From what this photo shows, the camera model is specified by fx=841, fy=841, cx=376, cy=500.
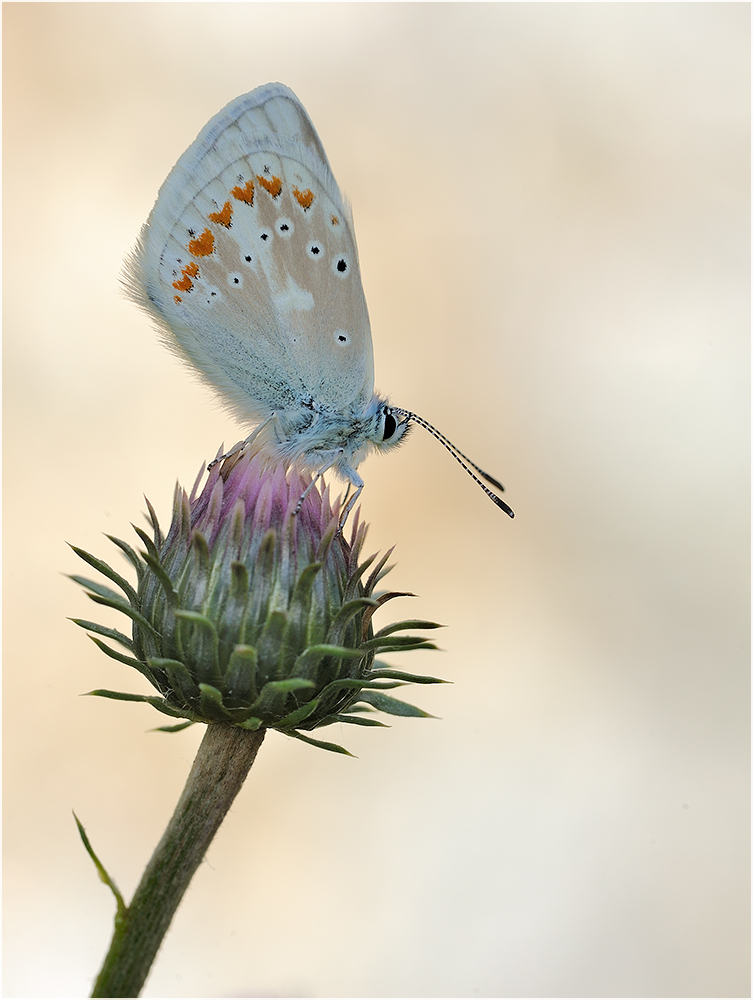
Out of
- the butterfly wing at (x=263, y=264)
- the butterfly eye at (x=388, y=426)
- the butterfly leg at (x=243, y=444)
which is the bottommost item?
the butterfly leg at (x=243, y=444)

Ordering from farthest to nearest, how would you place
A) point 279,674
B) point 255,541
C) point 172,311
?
point 172,311 < point 255,541 < point 279,674

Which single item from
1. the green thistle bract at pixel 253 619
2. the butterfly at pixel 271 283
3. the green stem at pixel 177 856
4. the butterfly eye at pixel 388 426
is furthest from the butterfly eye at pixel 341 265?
the green stem at pixel 177 856

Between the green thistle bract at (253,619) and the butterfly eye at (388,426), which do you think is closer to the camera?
the green thistle bract at (253,619)

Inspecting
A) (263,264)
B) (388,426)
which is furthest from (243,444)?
(263,264)

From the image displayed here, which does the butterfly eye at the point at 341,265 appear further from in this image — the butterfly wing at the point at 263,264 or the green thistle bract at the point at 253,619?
the green thistle bract at the point at 253,619

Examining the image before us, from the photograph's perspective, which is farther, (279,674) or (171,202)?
(171,202)

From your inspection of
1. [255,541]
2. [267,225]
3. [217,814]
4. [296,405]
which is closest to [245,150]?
[267,225]

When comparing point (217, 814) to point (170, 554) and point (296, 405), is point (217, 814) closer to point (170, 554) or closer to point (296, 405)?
point (170, 554)

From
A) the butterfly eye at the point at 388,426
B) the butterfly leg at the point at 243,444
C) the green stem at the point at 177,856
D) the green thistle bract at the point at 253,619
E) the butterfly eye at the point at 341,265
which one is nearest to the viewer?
the green stem at the point at 177,856
